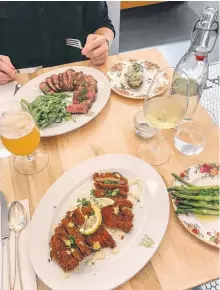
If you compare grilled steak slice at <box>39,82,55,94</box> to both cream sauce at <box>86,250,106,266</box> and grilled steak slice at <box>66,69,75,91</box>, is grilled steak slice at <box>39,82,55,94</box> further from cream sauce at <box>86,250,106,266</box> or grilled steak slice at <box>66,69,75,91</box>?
cream sauce at <box>86,250,106,266</box>

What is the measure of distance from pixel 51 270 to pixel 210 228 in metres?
0.51

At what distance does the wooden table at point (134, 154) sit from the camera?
87 cm

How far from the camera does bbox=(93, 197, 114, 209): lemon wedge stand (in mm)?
990

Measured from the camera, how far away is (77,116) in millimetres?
1262

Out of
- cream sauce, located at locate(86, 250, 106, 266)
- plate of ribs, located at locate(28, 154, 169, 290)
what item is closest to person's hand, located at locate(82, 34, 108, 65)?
plate of ribs, located at locate(28, 154, 169, 290)

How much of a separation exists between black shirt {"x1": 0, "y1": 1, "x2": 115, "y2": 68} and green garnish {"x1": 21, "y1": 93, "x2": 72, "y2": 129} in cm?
65

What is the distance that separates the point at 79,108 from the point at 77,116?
0.04 metres

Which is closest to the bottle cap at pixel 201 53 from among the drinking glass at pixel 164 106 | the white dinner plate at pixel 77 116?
the drinking glass at pixel 164 106

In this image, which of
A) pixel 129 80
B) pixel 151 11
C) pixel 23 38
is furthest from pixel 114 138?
pixel 151 11

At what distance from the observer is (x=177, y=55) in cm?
306

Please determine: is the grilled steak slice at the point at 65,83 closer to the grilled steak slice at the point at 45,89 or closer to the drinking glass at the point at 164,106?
the grilled steak slice at the point at 45,89

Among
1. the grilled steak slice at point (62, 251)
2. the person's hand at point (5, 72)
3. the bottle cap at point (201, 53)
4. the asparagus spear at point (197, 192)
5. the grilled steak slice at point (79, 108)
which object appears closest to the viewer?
the grilled steak slice at point (62, 251)

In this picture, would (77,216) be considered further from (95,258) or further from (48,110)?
Answer: (48,110)

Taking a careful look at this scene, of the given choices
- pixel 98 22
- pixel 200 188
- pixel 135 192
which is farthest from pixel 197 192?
pixel 98 22
